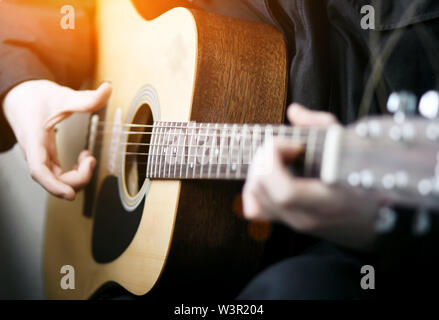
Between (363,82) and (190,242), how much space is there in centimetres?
36

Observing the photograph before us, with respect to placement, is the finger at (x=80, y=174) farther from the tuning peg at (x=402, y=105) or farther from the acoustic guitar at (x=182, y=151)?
the tuning peg at (x=402, y=105)

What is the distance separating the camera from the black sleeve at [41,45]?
896 millimetres

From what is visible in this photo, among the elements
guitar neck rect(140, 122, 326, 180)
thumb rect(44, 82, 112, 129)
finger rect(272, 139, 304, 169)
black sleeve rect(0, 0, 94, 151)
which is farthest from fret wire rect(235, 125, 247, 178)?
black sleeve rect(0, 0, 94, 151)

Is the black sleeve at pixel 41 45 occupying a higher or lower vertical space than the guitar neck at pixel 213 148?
higher

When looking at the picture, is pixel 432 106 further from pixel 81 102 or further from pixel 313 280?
pixel 81 102

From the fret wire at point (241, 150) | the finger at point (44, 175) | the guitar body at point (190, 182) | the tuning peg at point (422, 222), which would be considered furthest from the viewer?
the finger at point (44, 175)

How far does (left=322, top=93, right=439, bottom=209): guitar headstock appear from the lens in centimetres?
39

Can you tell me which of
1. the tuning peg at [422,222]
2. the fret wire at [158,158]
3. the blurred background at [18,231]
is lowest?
the blurred background at [18,231]

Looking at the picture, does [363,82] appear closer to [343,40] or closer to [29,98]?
[343,40]

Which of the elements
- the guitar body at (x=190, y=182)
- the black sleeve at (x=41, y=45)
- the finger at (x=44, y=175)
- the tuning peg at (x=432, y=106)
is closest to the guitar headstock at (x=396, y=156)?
the tuning peg at (x=432, y=106)

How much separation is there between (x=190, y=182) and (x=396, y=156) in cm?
35

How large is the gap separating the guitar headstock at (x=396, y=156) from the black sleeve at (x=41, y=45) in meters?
0.70

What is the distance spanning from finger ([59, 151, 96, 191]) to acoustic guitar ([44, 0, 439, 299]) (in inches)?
1.5

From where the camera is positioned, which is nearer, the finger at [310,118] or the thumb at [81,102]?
the finger at [310,118]
